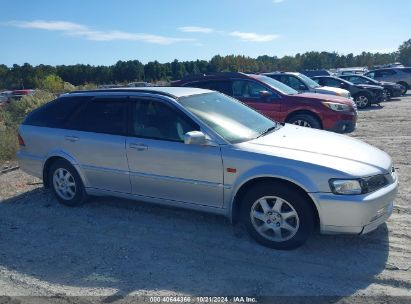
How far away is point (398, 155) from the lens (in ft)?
26.5

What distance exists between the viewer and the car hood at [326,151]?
13.3 ft

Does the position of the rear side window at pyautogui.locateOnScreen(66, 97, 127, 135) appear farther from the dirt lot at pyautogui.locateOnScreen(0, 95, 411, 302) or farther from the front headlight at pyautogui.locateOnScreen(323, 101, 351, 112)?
the front headlight at pyautogui.locateOnScreen(323, 101, 351, 112)

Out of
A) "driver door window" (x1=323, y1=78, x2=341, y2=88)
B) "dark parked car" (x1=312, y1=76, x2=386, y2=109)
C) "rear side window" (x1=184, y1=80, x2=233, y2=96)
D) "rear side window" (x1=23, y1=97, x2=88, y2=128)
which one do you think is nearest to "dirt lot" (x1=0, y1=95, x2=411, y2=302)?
"rear side window" (x1=23, y1=97, x2=88, y2=128)

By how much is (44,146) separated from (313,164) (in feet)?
12.6

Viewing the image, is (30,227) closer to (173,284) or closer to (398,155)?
(173,284)

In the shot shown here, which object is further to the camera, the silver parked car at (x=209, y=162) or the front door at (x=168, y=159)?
the front door at (x=168, y=159)

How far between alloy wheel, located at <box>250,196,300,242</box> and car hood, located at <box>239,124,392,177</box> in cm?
50

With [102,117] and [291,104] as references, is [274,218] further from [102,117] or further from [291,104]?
[291,104]

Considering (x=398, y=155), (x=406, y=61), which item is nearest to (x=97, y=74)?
(x=406, y=61)

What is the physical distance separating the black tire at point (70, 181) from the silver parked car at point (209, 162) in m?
0.02

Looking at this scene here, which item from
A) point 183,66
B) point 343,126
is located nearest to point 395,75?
point 343,126

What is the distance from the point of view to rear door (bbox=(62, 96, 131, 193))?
520 centimetres

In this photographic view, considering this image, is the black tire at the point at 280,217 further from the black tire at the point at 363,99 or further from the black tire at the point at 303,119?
the black tire at the point at 363,99

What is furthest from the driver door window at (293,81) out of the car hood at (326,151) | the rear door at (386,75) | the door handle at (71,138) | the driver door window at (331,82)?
the rear door at (386,75)
